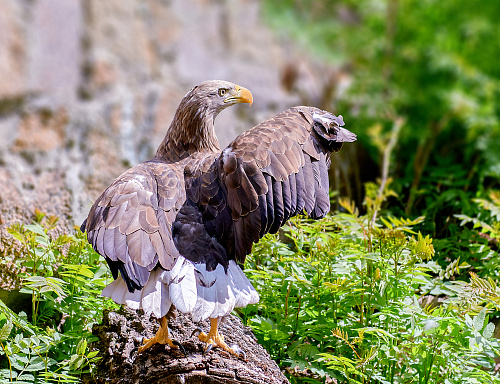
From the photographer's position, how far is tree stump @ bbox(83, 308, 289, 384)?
191cm

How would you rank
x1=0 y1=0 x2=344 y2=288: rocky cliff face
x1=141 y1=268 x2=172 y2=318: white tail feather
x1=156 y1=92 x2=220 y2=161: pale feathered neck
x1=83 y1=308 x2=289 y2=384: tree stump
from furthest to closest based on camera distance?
x1=0 y1=0 x2=344 y2=288: rocky cliff face < x1=156 y1=92 x2=220 y2=161: pale feathered neck < x1=83 y1=308 x2=289 y2=384: tree stump < x1=141 y1=268 x2=172 y2=318: white tail feather

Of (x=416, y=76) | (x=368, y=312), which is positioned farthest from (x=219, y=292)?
(x=416, y=76)

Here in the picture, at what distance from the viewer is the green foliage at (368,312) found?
2.01 m

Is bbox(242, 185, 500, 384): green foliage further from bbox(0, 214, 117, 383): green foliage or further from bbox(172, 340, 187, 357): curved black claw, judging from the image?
bbox(0, 214, 117, 383): green foliage

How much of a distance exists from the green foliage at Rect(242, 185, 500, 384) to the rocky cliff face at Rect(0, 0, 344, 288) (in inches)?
108

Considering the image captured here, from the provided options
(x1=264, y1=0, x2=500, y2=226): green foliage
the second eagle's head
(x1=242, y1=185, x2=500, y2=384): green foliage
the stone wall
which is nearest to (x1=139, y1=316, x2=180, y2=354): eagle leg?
(x1=242, y1=185, x2=500, y2=384): green foliage

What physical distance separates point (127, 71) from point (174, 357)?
604cm

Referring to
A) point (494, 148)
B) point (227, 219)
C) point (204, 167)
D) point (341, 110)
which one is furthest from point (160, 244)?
point (341, 110)

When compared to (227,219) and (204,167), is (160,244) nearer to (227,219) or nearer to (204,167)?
(227,219)

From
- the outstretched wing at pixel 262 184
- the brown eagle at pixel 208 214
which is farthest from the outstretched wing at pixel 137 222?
the outstretched wing at pixel 262 184

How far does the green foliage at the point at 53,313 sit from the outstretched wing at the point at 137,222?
0.28m

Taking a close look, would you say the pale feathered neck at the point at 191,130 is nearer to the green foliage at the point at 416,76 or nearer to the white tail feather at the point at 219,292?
the white tail feather at the point at 219,292

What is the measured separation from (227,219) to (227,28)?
22.4 feet

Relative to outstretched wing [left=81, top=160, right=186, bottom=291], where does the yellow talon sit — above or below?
below
